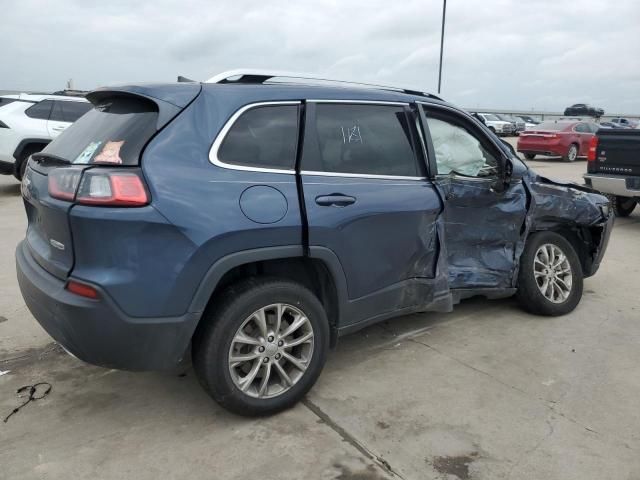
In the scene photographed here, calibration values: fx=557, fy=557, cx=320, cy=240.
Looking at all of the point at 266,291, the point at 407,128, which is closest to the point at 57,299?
the point at 266,291

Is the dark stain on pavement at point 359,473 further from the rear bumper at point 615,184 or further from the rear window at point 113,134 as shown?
the rear bumper at point 615,184

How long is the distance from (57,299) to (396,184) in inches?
78.6

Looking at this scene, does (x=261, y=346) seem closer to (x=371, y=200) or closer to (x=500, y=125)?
(x=371, y=200)

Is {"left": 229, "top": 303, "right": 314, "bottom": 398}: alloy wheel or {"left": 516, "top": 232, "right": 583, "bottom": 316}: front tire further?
{"left": 516, "top": 232, "right": 583, "bottom": 316}: front tire

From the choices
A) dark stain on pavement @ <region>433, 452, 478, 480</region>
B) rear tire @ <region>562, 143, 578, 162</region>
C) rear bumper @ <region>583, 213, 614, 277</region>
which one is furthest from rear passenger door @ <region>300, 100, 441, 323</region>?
rear tire @ <region>562, 143, 578, 162</region>

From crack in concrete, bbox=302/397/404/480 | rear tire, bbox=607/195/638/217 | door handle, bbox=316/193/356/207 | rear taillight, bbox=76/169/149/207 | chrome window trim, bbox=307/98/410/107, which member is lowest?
crack in concrete, bbox=302/397/404/480

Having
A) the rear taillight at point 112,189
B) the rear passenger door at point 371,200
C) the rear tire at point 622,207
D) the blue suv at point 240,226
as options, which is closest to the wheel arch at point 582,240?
the blue suv at point 240,226

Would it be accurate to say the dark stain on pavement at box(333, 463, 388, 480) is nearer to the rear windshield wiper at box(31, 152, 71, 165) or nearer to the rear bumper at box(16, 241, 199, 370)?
the rear bumper at box(16, 241, 199, 370)

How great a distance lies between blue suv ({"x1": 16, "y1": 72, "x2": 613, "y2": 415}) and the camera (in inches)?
99.5

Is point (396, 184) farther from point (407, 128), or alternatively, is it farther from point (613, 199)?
point (613, 199)

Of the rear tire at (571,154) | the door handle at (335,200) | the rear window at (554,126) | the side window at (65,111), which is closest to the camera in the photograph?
the door handle at (335,200)

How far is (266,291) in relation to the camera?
2.84 meters

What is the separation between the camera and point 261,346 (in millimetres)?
2914

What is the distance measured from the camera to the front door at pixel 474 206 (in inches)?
155
